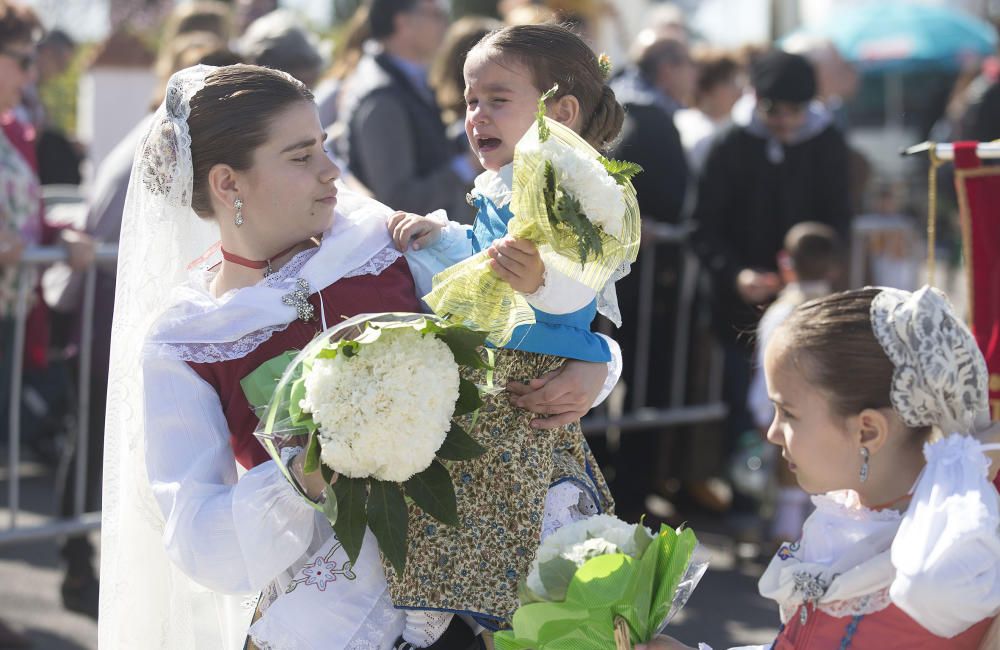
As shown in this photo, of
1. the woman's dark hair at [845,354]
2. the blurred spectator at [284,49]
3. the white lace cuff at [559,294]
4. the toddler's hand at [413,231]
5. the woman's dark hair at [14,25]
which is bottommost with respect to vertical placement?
the woman's dark hair at [845,354]

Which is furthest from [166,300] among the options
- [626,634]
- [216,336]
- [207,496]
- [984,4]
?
[984,4]

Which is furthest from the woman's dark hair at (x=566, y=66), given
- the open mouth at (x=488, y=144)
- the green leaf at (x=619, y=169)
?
the green leaf at (x=619, y=169)

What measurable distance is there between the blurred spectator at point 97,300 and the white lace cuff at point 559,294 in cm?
298

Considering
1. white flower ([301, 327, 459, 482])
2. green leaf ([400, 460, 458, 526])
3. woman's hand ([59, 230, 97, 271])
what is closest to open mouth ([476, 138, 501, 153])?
white flower ([301, 327, 459, 482])

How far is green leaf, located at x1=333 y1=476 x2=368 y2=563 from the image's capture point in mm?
2266

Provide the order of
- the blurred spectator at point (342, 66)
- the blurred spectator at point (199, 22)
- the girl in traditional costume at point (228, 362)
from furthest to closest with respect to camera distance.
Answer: the blurred spectator at point (199, 22) < the blurred spectator at point (342, 66) < the girl in traditional costume at point (228, 362)

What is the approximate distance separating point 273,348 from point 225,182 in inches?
14.2

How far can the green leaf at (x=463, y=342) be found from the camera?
2.28 metres

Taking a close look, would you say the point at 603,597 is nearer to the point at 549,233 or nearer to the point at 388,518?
the point at 388,518

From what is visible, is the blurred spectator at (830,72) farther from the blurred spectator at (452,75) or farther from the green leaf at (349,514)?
the green leaf at (349,514)

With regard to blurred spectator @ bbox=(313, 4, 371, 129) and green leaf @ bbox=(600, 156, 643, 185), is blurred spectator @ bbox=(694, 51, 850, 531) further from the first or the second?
green leaf @ bbox=(600, 156, 643, 185)

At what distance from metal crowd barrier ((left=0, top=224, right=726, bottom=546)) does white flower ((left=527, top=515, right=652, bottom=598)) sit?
3394 millimetres

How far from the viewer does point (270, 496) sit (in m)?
2.39

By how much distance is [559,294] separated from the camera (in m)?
2.35
